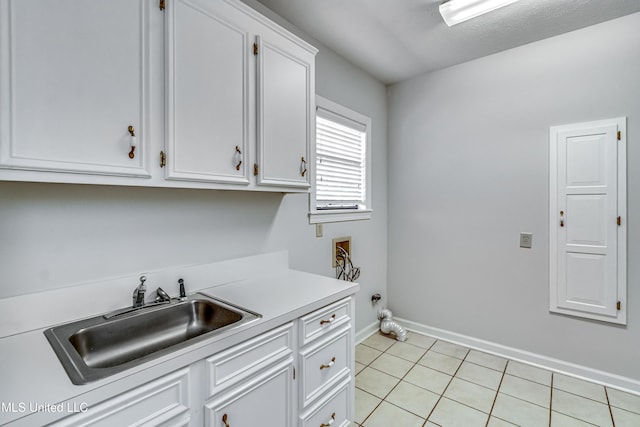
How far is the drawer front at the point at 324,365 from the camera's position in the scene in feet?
4.71

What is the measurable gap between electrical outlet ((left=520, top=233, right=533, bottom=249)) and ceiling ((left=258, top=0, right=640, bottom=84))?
1581mm

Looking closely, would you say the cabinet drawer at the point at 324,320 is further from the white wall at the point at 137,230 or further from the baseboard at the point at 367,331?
the baseboard at the point at 367,331

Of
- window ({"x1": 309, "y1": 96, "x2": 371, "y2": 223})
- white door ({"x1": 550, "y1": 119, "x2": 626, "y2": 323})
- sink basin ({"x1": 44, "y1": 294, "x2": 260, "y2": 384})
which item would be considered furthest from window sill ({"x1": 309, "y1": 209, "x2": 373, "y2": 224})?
white door ({"x1": 550, "y1": 119, "x2": 626, "y2": 323})

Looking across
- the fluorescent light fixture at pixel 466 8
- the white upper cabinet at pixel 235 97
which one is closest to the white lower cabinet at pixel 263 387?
the white upper cabinet at pixel 235 97

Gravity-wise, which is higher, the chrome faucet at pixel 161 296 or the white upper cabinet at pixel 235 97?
the white upper cabinet at pixel 235 97

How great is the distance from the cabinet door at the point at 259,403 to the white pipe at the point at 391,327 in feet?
6.16

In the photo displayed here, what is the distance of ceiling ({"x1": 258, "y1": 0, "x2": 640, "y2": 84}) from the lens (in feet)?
6.62

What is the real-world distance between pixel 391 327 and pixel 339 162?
1.70 metres

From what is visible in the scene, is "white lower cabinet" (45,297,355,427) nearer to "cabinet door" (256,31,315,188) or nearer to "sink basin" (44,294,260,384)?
"sink basin" (44,294,260,384)

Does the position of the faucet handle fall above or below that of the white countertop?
above

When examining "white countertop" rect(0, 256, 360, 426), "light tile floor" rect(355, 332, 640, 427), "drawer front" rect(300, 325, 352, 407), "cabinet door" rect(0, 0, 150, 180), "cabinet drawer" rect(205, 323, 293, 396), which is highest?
"cabinet door" rect(0, 0, 150, 180)

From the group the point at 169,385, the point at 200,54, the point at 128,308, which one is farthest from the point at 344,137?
the point at 169,385

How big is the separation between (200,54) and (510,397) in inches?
111

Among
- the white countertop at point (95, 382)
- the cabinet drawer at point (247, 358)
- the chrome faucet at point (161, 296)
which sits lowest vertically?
the cabinet drawer at point (247, 358)
